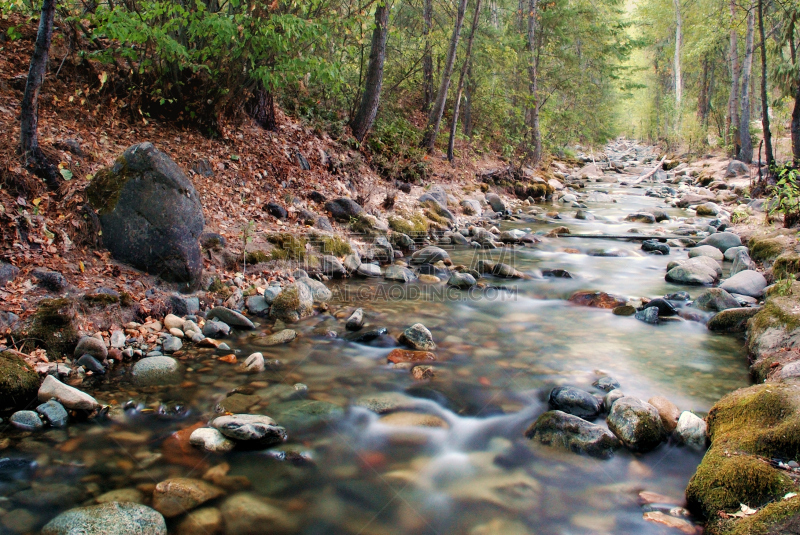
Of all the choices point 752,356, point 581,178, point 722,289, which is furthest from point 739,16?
point 752,356

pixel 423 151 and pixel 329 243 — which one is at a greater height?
pixel 423 151

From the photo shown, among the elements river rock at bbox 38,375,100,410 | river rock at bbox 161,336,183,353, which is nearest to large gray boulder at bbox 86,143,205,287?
river rock at bbox 161,336,183,353

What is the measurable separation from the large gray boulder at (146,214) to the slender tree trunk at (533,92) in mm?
13691

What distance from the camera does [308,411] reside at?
12.4ft

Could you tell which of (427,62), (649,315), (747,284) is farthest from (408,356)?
(427,62)

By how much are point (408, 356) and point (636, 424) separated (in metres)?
2.14

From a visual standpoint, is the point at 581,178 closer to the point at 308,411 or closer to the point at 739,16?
the point at 739,16

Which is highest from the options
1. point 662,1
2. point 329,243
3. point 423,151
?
point 662,1

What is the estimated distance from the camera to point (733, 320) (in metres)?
5.56

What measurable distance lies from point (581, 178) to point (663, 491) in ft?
77.4

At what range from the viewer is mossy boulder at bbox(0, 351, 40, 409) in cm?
337

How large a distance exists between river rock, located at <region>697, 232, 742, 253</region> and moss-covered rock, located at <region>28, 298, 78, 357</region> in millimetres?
10198

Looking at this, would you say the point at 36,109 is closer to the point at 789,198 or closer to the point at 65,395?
the point at 65,395

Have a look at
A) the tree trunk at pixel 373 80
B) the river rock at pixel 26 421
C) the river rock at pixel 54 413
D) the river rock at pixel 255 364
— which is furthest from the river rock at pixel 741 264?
the river rock at pixel 26 421
